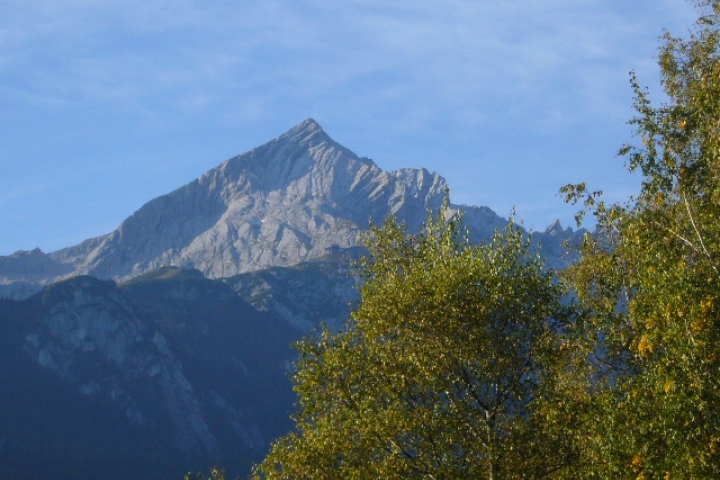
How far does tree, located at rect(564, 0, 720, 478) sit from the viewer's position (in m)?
28.8

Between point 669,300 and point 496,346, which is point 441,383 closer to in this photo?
point 496,346

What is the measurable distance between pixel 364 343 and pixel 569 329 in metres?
9.69

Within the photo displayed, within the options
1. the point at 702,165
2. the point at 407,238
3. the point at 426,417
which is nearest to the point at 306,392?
the point at 426,417

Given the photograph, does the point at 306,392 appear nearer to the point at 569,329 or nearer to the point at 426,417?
the point at 426,417

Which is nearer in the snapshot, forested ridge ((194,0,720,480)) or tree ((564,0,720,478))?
tree ((564,0,720,478))

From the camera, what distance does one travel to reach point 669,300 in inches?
1211

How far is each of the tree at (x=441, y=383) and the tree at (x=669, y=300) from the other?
2.74m

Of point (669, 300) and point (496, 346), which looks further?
point (496, 346)

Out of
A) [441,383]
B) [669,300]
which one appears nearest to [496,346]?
[441,383]

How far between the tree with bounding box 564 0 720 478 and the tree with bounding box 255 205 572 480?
2.74m

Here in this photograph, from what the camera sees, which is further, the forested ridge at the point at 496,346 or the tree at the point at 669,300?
the forested ridge at the point at 496,346

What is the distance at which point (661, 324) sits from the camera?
3183cm

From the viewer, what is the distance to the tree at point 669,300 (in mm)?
28844

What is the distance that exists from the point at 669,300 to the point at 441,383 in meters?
13.9
